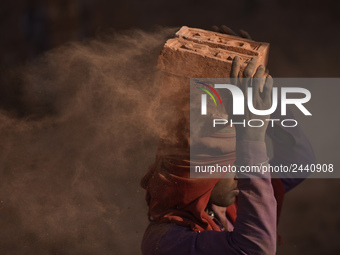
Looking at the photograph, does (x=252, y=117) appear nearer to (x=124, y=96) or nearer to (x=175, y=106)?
(x=175, y=106)

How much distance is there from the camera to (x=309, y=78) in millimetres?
5844

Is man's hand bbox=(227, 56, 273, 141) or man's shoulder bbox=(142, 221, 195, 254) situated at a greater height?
man's hand bbox=(227, 56, 273, 141)

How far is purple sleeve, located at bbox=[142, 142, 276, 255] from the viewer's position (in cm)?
193

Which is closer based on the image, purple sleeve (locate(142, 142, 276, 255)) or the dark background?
purple sleeve (locate(142, 142, 276, 255))

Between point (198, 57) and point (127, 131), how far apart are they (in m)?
1.11

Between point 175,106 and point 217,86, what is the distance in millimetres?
261

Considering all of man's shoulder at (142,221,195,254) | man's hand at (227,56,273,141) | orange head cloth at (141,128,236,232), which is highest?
man's hand at (227,56,273,141)

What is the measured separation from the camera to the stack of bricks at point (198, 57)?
2031mm

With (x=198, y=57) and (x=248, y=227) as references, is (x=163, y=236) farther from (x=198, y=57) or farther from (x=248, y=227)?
(x=198, y=57)

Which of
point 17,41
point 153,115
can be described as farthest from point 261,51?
point 17,41

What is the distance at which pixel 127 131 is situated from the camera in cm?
301

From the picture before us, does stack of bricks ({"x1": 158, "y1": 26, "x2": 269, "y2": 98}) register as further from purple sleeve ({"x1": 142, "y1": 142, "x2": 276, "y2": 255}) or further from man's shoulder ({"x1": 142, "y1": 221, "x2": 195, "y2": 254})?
man's shoulder ({"x1": 142, "y1": 221, "x2": 195, "y2": 254})

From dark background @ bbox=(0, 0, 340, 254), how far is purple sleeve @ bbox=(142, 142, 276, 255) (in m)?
1.43

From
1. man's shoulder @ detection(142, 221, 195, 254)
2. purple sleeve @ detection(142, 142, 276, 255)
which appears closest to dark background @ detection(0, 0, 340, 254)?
man's shoulder @ detection(142, 221, 195, 254)
